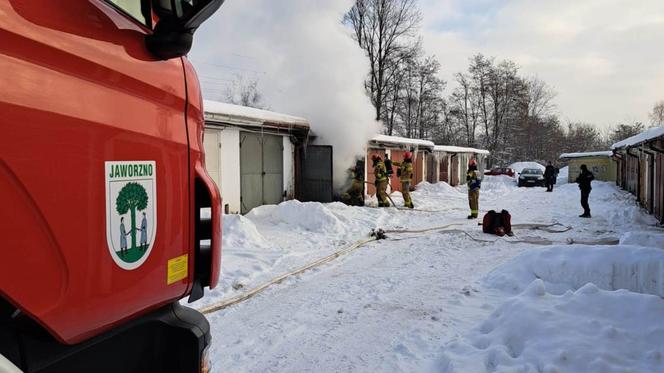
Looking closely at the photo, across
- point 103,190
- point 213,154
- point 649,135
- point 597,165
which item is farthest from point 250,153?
point 597,165

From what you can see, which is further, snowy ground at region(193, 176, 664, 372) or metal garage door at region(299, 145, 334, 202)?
metal garage door at region(299, 145, 334, 202)

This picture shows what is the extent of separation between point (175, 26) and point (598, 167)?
3563 cm

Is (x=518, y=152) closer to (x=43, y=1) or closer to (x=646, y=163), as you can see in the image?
(x=646, y=163)

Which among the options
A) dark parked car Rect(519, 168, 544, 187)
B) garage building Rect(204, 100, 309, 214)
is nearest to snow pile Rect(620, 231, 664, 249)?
garage building Rect(204, 100, 309, 214)

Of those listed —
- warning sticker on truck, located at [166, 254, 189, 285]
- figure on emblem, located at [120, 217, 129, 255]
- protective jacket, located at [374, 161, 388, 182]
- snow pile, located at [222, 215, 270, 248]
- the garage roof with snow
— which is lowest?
snow pile, located at [222, 215, 270, 248]

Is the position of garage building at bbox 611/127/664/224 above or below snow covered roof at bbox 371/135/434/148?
below

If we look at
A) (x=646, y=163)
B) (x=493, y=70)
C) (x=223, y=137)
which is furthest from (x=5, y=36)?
(x=493, y=70)

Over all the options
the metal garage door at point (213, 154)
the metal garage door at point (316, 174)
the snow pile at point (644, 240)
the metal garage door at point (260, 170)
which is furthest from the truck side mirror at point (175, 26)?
the metal garage door at point (316, 174)

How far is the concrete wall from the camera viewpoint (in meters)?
31.2

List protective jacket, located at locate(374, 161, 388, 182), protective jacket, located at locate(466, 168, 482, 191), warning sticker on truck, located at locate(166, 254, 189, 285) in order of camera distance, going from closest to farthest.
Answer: warning sticker on truck, located at locate(166, 254, 189, 285) < protective jacket, located at locate(466, 168, 482, 191) < protective jacket, located at locate(374, 161, 388, 182)

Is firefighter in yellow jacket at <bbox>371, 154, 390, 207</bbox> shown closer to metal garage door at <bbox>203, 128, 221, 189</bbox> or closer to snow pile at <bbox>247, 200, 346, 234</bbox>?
snow pile at <bbox>247, 200, 346, 234</bbox>

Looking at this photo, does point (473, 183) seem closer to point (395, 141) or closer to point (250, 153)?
point (250, 153)

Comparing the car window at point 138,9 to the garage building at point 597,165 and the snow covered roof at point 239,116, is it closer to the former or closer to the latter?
the snow covered roof at point 239,116

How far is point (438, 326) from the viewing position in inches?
187
